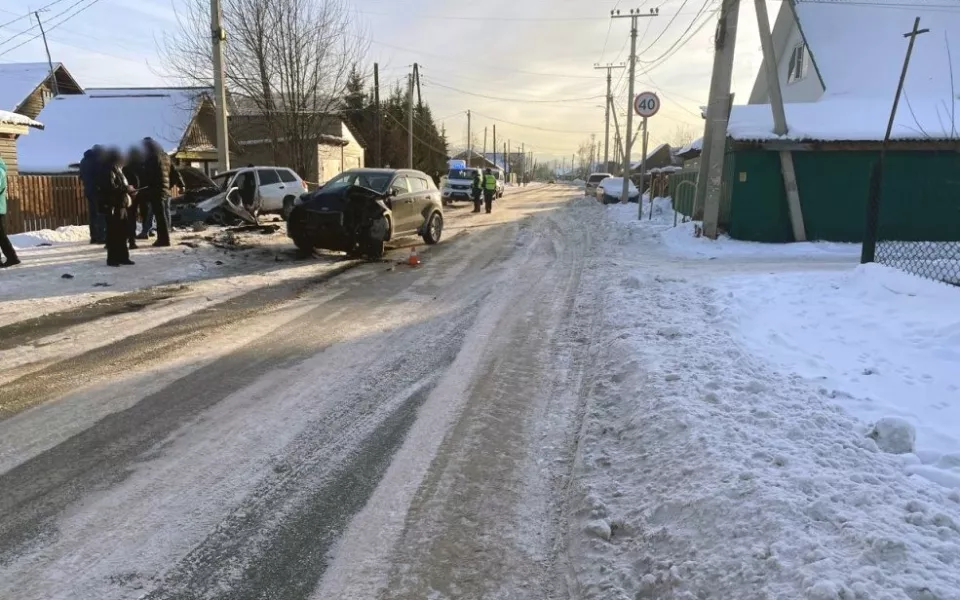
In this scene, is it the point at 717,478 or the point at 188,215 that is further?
the point at 188,215

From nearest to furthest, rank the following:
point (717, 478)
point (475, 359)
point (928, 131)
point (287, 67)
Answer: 1. point (717, 478)
2. point (475, 359)
3. point (928, 131)
4. point (287, 67)

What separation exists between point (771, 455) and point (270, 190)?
17048 millimetres

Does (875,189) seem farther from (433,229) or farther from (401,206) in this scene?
(433,229)

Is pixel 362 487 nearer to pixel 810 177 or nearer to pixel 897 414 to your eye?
pixel 897 414

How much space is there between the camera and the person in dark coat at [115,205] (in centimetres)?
1002

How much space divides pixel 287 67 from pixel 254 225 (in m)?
9.16

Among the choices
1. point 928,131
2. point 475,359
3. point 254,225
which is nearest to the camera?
point 475,359

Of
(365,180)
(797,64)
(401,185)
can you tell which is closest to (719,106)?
(401,185)

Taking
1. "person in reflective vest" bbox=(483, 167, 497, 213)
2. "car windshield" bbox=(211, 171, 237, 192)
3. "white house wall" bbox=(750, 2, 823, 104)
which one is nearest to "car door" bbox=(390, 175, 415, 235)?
"car windshield" bbox=(211, 171, 237, 192)

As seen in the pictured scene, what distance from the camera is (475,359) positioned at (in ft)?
20.4

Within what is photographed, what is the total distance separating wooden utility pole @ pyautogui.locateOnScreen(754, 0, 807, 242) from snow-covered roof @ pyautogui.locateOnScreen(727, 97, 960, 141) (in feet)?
1.21

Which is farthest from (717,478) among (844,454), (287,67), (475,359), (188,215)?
(287,67)

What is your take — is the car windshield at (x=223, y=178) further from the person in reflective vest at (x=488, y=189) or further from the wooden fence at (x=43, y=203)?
the person in reflective vest at (x=488, y=189)

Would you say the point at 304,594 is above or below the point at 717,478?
below
